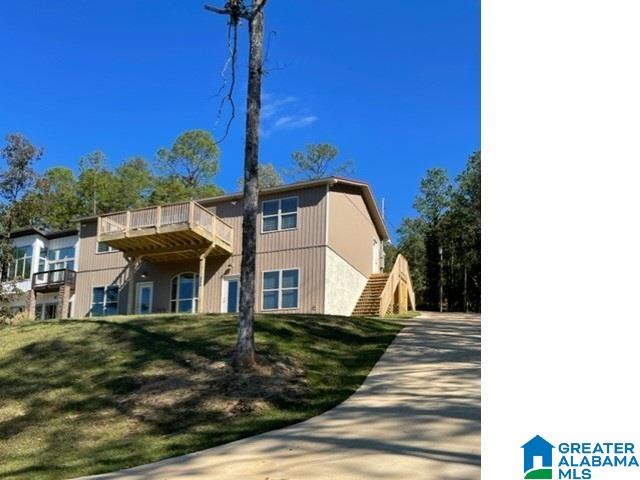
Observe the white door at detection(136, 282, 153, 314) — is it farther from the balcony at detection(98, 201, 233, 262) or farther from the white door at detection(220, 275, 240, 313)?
the white door at detection(220, 275, 240, 313)

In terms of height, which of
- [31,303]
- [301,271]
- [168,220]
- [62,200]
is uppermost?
[62,200]

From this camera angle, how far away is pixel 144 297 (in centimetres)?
2423

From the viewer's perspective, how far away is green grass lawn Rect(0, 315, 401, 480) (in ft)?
23.9

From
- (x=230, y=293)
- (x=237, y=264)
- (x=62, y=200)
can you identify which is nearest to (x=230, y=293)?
(x=230, y=293)

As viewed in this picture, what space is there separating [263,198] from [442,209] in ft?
73.5

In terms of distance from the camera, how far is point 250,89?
9.97 meters

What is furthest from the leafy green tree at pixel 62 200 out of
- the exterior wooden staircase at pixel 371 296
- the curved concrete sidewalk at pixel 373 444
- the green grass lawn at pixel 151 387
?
the curved concrete sidewalk at pixel 373 444

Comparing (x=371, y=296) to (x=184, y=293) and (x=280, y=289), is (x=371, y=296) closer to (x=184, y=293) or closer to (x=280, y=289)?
(x=280, y=289)

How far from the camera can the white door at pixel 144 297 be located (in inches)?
945

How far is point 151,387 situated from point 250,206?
120 inches
